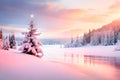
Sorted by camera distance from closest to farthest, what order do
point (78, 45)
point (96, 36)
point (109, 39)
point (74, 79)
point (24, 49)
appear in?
1. point (74, 79)
2. point (24, 49)
3. point (109, 39)
4. point (96, 36)
5. point (78, 45)

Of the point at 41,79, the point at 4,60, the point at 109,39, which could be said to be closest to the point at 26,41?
the point at 4,60

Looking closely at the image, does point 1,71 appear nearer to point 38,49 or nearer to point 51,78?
point 51,78

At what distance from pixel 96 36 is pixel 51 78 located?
101354mm

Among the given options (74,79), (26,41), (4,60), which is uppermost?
(26,41)

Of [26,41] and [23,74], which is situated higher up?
[26,41]

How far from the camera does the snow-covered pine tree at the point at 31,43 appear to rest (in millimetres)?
25484

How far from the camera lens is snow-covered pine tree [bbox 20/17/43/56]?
25.5m

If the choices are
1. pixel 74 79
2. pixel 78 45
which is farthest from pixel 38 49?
pixel 78 45

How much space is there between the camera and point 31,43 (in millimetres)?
25750

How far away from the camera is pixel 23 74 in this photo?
43.7 feet

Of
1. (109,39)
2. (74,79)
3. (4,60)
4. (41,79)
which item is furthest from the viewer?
(109,39)

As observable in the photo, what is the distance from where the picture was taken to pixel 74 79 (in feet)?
46.2

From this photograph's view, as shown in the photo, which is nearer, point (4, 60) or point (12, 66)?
point (12, 66)

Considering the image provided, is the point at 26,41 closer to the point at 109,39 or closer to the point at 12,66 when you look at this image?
the point at 12,66
